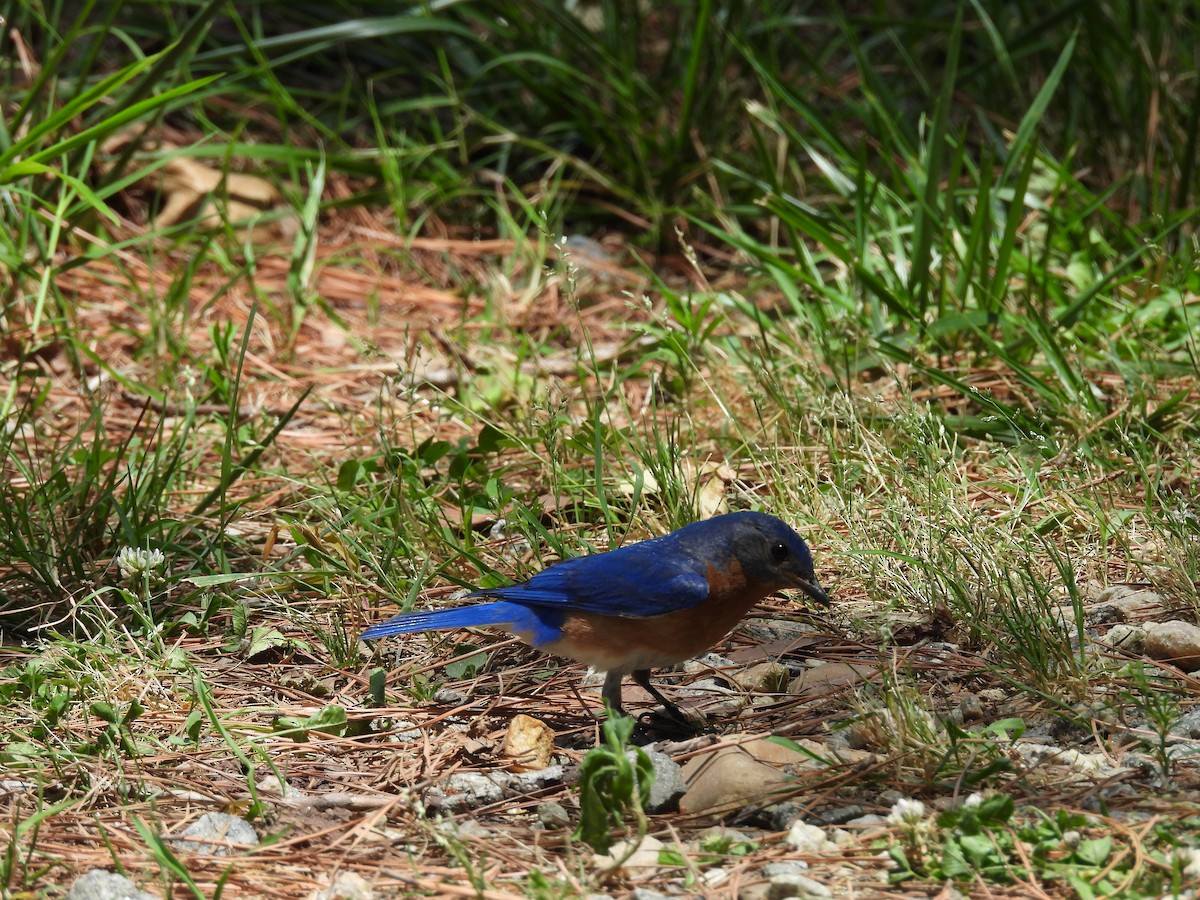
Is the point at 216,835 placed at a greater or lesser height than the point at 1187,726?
lesser

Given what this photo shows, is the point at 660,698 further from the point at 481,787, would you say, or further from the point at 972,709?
the point at 972,709

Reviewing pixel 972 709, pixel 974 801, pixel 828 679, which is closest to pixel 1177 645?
pixel 972 709

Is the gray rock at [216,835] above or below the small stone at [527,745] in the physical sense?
below

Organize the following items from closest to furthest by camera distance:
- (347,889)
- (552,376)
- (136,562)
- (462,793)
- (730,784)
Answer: (347,889) → (730,784) → (462,793) → (136,562) → (552,376)

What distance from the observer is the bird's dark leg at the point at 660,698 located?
3.34m

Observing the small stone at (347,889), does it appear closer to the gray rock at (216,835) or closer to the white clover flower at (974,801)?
the gray rock at (216,835)

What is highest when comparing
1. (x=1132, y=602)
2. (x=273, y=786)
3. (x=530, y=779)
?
(x=1132, y=602)

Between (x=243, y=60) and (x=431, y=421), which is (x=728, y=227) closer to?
A: (x=431, y=421)

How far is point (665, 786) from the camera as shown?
2.84 m

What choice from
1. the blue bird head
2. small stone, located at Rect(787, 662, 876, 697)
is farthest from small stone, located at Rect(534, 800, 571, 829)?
the blue bird head

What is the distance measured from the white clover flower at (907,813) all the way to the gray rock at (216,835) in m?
1.26

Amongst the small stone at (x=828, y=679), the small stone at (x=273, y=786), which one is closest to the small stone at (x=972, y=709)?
the small stone at (x=828, y=679)

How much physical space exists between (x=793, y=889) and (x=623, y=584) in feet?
3.50

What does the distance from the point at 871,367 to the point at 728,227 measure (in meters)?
1.31
